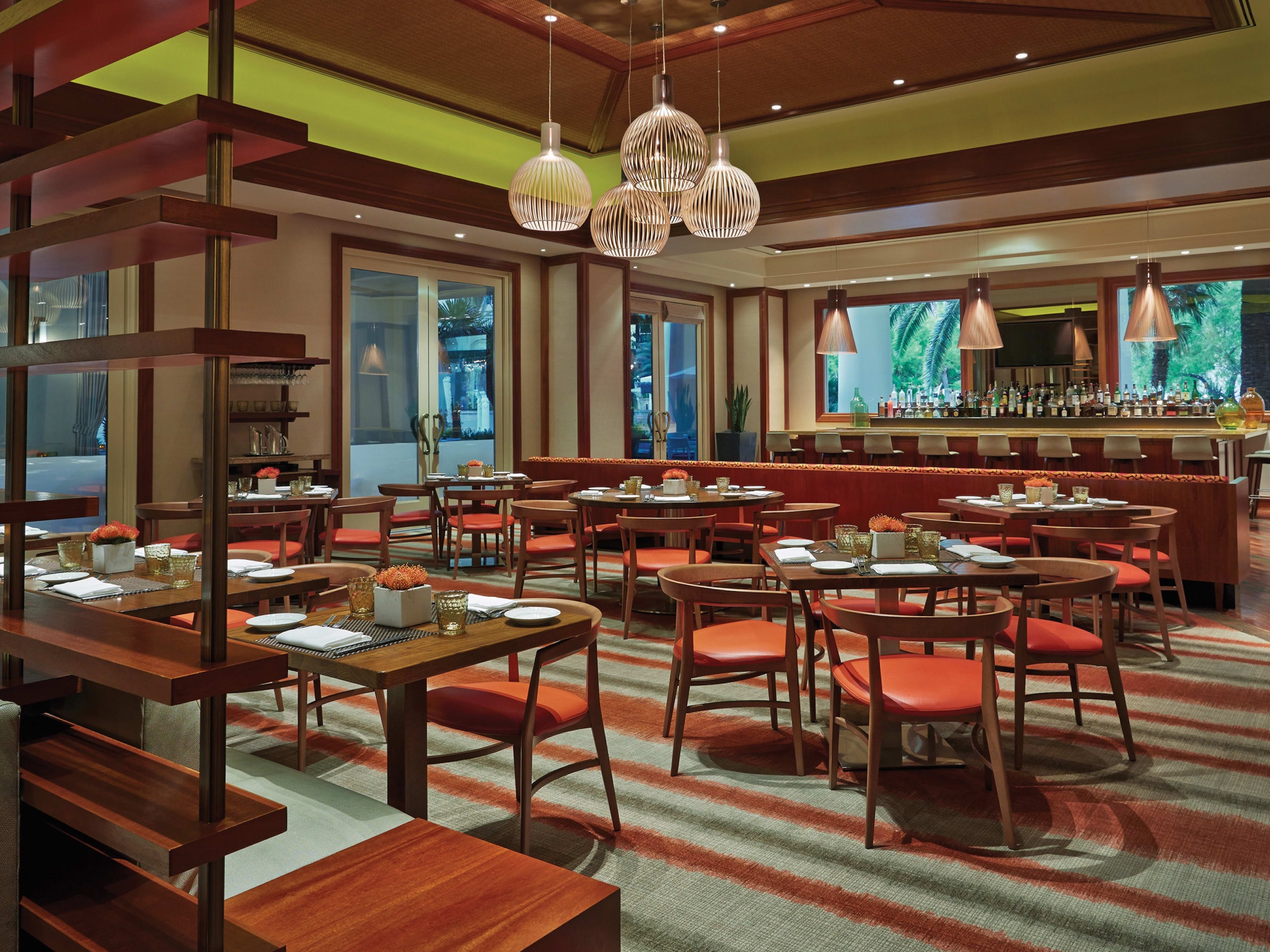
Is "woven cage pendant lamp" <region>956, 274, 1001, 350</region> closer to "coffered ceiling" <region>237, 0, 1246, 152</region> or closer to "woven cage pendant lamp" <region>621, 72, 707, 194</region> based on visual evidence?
"coffered ceiling" <region>237, 0, 1246, 152</region>

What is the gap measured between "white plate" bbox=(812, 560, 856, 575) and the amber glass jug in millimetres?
7080

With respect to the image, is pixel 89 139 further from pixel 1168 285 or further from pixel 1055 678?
pixel 1168 285

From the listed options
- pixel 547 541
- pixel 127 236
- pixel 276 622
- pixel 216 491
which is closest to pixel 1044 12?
pixel 547 541

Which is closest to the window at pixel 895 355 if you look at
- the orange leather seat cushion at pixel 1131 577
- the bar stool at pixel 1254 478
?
the bar stool at pixel 1254 478

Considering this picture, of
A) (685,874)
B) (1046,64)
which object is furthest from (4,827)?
(1046,64)

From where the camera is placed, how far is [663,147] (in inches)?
195

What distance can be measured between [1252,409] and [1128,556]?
611 cm

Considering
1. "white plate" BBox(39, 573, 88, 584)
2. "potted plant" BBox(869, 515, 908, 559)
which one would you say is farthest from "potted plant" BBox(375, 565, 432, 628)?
"potted plant" BBox(869, 515, 908, 559)

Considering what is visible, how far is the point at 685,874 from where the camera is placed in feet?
8.65

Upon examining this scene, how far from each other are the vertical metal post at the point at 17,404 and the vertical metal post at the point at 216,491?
628 mm

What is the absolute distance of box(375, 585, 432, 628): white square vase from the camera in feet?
8.74

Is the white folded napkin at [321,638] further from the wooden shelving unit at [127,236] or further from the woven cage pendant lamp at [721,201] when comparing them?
the woven cage pendant lamp at [721,201]

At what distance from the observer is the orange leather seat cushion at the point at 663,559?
17.9ft

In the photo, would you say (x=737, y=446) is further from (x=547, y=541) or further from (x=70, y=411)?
(x=70, y=411)
